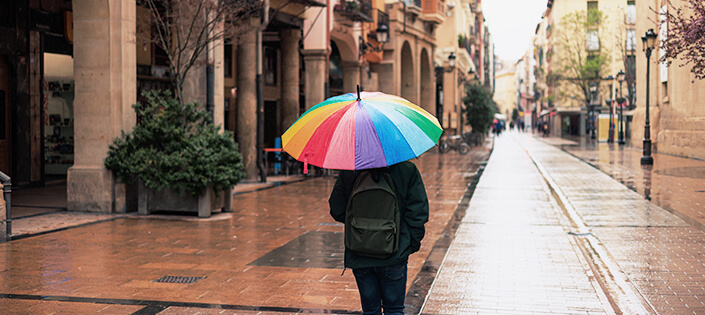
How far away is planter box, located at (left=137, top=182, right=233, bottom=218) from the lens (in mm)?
12031

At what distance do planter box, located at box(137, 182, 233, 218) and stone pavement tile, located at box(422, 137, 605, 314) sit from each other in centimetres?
425

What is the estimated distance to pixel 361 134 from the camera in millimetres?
4039


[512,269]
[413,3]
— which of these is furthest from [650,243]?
[413,3]

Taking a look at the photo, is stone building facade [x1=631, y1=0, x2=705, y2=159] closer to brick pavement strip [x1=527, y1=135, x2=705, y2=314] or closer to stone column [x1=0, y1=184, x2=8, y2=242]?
brick pavement strip [x1=527, y1=135, x2=705, y2=314]

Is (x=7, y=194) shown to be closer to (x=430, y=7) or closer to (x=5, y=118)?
(x=5, y=118)

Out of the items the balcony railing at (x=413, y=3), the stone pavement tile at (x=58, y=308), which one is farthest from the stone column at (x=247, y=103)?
the balcony railing at (x=413, y=3)

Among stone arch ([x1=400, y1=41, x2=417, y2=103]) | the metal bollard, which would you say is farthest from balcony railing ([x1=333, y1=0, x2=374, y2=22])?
the metal bollard

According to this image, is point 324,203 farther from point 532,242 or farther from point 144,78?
point 144,78

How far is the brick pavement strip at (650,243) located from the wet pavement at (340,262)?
19 mm

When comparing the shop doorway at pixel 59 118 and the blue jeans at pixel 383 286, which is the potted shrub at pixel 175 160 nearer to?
the shop doorway at pixel 59 118

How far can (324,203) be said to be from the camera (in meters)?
14.4

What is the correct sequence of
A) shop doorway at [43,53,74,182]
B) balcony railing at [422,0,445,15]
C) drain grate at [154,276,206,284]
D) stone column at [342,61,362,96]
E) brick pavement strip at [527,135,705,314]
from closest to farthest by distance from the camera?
brick pavement strip at [527,135,705,314] → drain grate at [154,276,206,284] → shop doorway at [43,53,74,182] → stone column at [342,61,362,96] → balcony railing at [422,0,445,15]

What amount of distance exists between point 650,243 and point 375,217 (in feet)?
20.5

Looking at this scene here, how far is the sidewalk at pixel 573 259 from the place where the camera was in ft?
20.4
